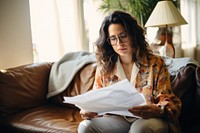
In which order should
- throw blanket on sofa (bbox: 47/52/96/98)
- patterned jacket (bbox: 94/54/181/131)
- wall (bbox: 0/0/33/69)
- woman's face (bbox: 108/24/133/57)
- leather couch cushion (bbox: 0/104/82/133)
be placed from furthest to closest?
wall (bbox: 0/0/33/69)
throw blanket on sofa (bbox: 47/52/96/98)
leather couch cushion (bbox: 0/104/82/133)
woman's face (bbox: 108/24/133/57)
patterned jacket (bbox: 94/54/181/131)

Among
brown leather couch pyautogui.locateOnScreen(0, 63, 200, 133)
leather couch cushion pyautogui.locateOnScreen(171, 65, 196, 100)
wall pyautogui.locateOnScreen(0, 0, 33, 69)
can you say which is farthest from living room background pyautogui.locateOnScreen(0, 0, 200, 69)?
leather couch cushion pyautogui.locateOnScreen(171, 65, 196, 100)

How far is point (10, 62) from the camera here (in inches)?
92.0

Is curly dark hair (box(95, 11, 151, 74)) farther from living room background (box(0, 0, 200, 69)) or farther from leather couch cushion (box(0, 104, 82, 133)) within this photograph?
living room background (box(0, 0, 200, 69))

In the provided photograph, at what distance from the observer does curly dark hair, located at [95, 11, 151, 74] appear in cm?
151

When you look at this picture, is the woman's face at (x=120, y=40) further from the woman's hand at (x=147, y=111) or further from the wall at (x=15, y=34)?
the wall at (x=15, y=34)

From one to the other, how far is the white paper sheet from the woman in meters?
0.04

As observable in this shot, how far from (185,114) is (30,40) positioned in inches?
59.8

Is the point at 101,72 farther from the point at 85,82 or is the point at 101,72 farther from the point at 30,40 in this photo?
the point at 30,40

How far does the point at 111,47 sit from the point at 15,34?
110cm

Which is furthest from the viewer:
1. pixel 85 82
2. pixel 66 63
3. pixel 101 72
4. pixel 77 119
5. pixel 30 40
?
pixel 30 40

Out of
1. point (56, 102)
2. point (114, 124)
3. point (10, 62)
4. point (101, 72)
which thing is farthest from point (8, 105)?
point (114, 124)

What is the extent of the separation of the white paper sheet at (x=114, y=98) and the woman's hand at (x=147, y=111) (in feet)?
0.08

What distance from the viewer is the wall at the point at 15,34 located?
7.41 feet

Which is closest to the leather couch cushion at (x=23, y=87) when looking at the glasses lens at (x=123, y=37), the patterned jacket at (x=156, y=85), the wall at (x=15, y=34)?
the wall at (x=15, y=34)
